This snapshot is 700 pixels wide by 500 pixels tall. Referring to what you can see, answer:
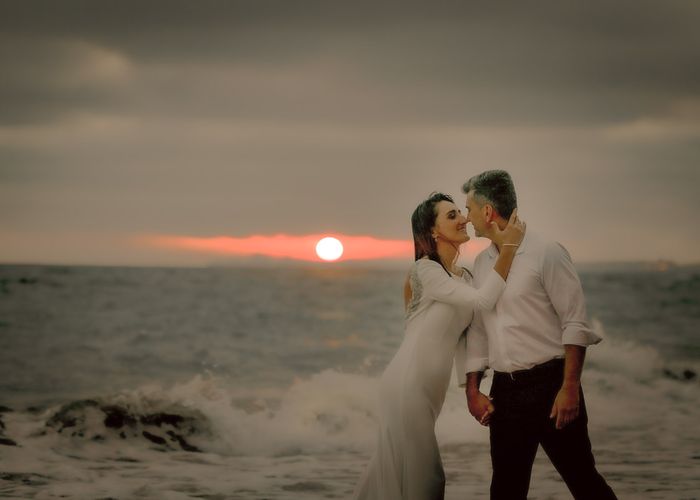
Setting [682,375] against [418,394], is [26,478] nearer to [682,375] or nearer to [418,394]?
[418,394]

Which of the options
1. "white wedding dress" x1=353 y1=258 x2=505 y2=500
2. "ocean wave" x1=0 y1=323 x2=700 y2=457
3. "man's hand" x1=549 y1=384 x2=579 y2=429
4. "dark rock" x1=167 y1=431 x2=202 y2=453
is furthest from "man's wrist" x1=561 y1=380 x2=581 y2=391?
"dark rock" x1=167 y1=431 x2=202 y2=453

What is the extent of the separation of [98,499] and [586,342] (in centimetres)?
414

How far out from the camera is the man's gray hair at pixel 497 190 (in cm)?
372

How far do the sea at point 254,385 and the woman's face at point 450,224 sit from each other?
302cm

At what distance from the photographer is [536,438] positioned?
3.63m

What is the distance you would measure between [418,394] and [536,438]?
755 mm

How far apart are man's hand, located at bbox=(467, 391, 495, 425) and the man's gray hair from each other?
75 centimetres

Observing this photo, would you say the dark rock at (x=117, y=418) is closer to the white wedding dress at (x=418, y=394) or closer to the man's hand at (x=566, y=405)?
the white wedding dress at (x=418, y=394)

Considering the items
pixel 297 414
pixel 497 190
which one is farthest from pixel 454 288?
pixel 297 414

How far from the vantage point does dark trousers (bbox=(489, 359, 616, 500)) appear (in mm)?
3564

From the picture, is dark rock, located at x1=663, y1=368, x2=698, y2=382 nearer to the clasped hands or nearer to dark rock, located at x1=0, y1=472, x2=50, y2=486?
dark rock, located at x1=0, y1=472, x2=50, y2=486

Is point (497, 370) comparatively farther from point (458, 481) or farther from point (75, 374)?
point (75, 374)

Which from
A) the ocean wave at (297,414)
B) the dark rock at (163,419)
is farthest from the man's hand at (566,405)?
the dark rock at (163,419)

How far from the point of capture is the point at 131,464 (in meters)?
8.27
